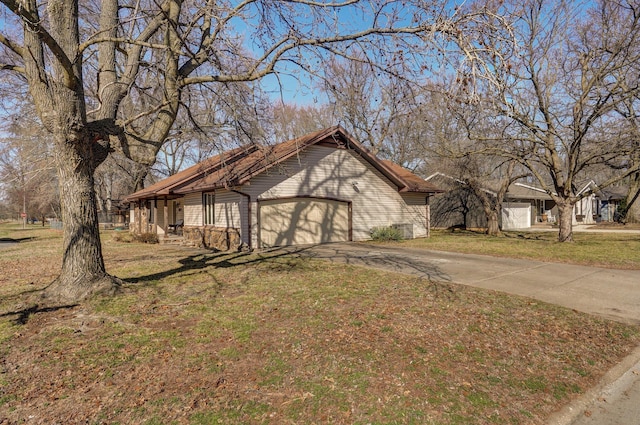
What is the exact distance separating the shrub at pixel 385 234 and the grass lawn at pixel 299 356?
11122mm

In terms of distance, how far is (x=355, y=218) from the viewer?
18797mm

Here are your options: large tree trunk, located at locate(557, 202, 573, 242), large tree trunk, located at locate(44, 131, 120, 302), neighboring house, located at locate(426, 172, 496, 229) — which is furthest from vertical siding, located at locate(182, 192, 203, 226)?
neighboring house, located at locate(426, 172, 496, 229)

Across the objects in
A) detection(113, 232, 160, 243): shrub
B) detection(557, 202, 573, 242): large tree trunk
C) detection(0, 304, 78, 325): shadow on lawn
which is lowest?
detection(0, 304, 78, 325): shadow on lawn

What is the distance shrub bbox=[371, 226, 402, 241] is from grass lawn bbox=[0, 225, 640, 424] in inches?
438

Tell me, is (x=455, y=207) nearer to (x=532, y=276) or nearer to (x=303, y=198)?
(x=303, y=198)

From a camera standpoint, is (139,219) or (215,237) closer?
(215,237)

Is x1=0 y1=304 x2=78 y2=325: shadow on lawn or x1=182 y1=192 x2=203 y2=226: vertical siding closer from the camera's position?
x1=0 y1=304 x2=78 y2=325: shadow on lawn

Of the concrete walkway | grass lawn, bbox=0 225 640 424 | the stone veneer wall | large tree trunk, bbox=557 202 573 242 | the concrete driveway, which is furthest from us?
large tree trunk, bbox=557 202 573 242

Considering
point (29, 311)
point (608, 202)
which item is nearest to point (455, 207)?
point (608, 202)

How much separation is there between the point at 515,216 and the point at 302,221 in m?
21.2

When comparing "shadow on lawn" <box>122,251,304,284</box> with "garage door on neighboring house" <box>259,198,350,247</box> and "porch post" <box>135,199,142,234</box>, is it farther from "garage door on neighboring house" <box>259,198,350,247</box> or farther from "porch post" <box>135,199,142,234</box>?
"porch post" <box>135,199,142,234</box>

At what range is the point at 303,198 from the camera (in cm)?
1688

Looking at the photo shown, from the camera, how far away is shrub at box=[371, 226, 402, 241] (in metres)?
18.9

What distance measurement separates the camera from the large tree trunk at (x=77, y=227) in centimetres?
672
